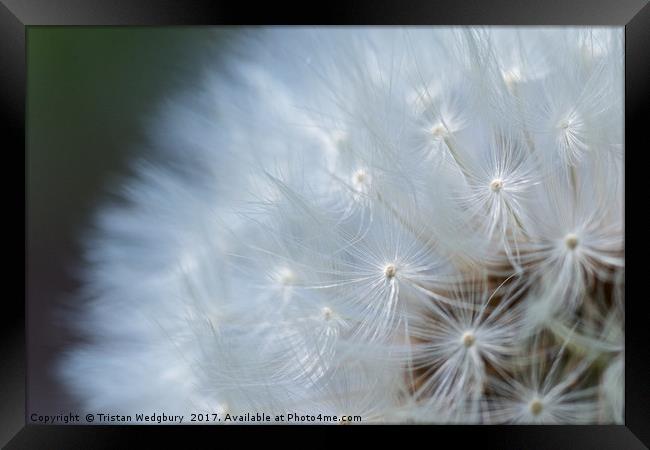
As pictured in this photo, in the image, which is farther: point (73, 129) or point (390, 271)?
point (73, 129)

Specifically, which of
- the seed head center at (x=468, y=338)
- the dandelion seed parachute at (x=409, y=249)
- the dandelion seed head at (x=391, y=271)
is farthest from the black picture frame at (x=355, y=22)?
the dandelion seed head at (x=391, y=271)

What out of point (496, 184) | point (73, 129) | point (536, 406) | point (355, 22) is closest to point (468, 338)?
point (536, 406)

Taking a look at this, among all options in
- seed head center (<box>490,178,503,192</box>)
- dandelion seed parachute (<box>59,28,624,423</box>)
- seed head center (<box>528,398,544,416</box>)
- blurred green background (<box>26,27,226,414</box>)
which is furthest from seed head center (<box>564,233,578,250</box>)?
blurred green background (<box>26,27,226,414</box>)

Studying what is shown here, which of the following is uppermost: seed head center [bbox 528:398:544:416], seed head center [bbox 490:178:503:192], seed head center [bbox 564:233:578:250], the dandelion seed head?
seed head center [bbox 490:178:503:192]

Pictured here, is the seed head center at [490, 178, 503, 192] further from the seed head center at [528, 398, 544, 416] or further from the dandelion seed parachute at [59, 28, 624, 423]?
the seed head center at [528, 398, 544, 416]

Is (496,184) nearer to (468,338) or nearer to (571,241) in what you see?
(571,241)

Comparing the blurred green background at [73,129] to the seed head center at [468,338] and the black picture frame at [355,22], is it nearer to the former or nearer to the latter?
the black picture frame at [355,22]
